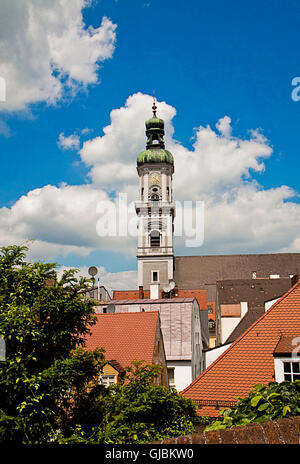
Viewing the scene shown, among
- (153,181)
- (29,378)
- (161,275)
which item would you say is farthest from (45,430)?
(153,181)

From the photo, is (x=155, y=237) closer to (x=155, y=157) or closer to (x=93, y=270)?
(x=155, y=157)

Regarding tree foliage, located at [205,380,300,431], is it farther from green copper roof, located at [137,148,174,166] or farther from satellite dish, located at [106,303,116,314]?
green copper roof, located at [137,148,174,166]

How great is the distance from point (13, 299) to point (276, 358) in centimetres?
706

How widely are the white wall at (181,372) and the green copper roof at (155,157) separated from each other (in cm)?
5174

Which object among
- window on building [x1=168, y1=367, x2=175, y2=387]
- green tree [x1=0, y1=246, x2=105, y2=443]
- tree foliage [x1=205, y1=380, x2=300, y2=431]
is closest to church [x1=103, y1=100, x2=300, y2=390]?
window on building [x1=168, y1=367, x2=175, y2=387]

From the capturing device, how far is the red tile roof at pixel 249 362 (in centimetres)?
1223

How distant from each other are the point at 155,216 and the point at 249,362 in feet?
200

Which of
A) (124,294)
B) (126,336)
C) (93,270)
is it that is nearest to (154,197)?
(124,294)

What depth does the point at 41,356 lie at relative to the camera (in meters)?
10.2

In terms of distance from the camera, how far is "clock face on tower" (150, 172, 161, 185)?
2945 inches

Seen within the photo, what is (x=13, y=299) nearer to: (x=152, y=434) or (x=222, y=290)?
(x=152, y=434)

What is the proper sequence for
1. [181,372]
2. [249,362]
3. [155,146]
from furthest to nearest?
[155,146] < [181,372] < [249,362]

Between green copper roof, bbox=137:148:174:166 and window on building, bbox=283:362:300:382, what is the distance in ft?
217

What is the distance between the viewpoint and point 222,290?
51625mm
